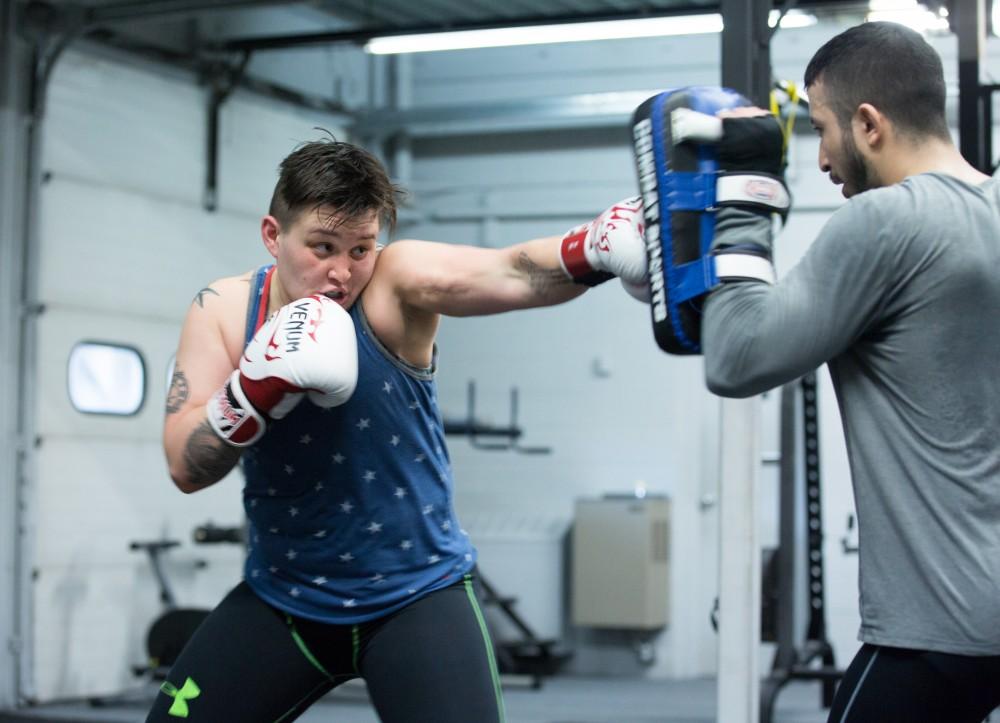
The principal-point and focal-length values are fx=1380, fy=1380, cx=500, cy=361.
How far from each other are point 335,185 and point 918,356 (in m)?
1.10

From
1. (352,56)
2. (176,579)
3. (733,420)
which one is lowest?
(176,579)

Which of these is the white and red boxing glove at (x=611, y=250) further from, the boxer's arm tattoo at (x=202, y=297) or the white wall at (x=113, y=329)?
the white wall at (x=113, y=329)

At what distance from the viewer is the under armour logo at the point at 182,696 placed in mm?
2369

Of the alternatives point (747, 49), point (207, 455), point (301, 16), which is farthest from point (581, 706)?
point (207, 455)

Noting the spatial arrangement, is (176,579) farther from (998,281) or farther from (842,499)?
(998,281)

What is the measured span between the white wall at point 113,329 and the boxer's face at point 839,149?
589 centimetres

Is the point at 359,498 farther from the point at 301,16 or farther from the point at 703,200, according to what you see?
the point at 301,16

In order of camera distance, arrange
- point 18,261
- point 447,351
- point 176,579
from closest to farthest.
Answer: point 18,261 → point 176,579 → point 447,351

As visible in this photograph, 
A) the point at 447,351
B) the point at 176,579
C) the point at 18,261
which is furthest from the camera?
the point at 447,351

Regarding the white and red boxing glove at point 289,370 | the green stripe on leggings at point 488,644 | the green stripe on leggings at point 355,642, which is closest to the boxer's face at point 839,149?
the white and red boxing glove at point 289,370

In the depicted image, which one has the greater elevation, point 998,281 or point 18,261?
point 18,261

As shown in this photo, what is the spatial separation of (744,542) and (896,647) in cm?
266

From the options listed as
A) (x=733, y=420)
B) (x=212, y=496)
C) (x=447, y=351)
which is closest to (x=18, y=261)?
(x=212, y=496)

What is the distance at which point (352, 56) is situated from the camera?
9.60 meters
